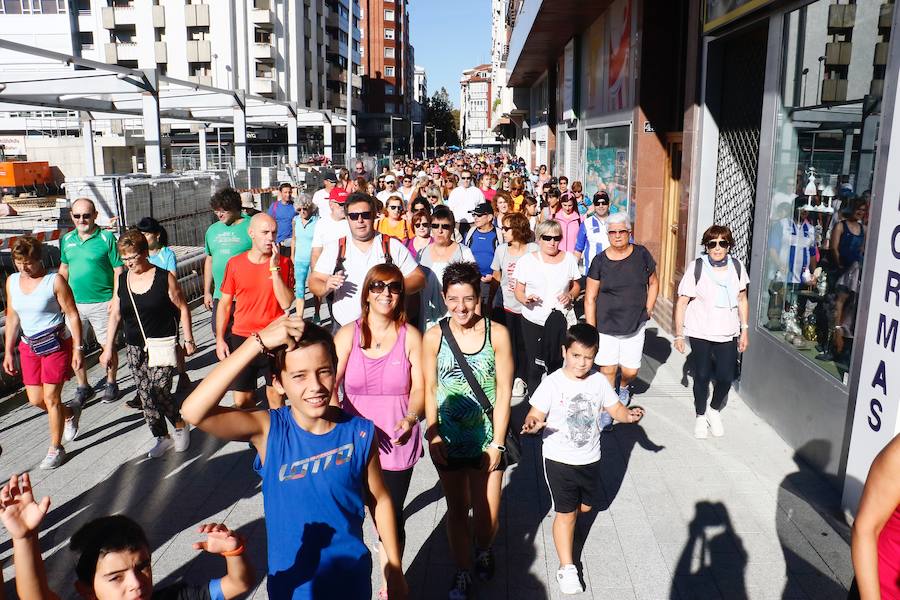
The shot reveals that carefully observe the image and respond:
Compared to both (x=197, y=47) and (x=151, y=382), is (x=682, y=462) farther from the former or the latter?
(x=197, y=47)

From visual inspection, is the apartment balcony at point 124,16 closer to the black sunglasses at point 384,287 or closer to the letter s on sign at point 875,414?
the black sunglasses at point 384,287

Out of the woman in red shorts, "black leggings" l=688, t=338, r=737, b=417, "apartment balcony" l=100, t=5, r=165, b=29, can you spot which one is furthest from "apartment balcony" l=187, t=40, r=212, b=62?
"black leggings" l=688, t=338, r=737, b=417

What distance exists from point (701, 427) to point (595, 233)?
13.0ft

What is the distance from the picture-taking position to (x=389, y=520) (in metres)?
2.89

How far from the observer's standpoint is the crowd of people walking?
2.51 m

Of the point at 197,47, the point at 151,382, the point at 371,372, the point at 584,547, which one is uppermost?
the point at 197,47

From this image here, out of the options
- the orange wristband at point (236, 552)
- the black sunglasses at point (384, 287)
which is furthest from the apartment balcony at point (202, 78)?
the orange wristband at point (236, 552)

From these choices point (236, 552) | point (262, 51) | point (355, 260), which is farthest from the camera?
point (262, 51)

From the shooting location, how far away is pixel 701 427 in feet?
20.3

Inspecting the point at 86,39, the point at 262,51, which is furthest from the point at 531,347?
the point at 86,39

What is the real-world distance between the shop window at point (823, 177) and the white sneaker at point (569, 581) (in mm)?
2549

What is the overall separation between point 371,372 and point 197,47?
5212 cm

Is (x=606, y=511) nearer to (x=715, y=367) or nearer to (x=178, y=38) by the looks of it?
(x=715, y=367)

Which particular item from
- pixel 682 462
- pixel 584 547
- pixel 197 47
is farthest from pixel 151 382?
pixel 197 47
